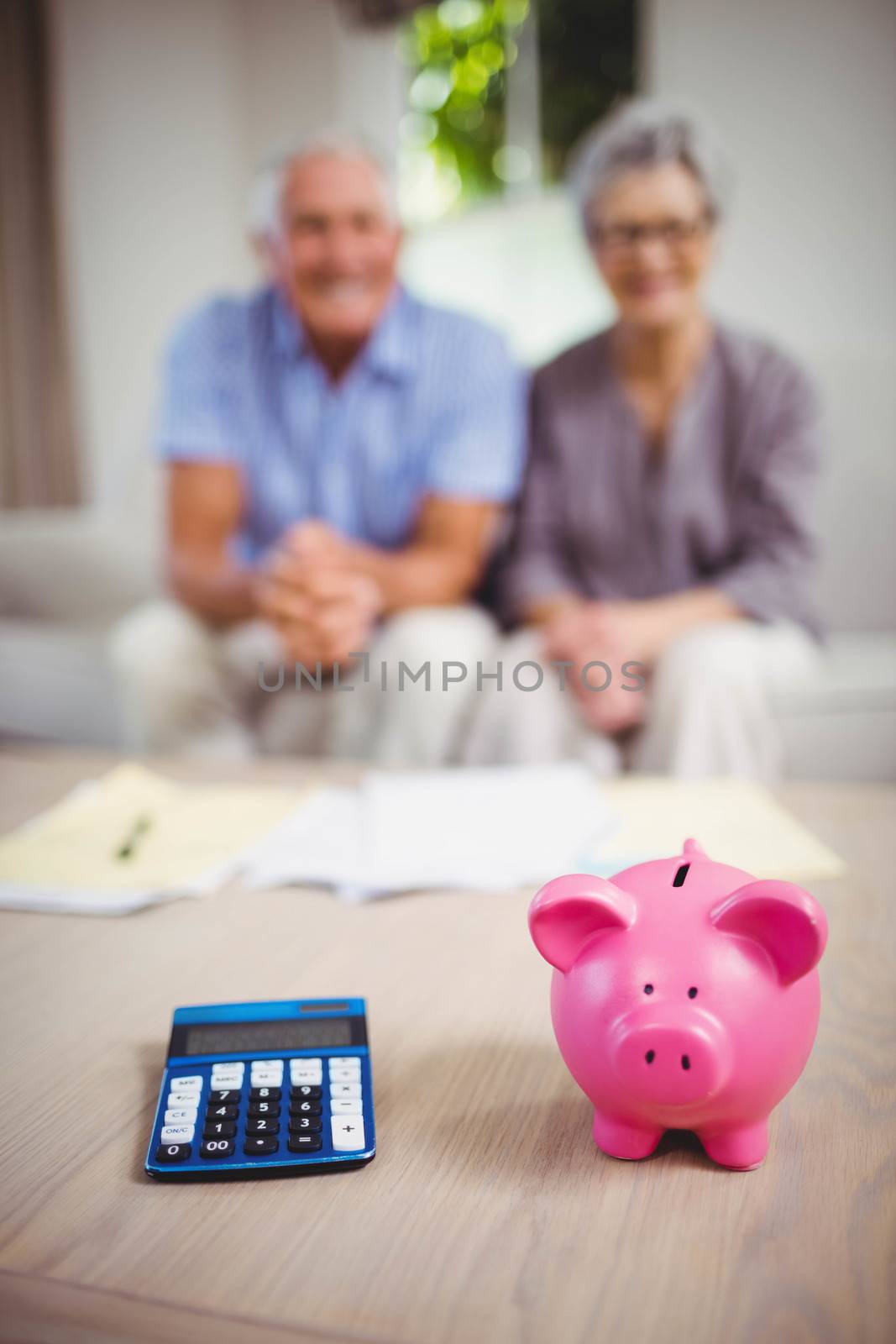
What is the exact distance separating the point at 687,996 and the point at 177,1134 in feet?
0.65

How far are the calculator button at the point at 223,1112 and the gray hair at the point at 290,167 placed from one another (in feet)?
4.81

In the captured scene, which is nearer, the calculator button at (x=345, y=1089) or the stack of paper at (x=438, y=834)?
the calculator button at (x=345, y=1089)

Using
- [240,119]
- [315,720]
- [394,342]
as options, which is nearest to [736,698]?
[315,720]

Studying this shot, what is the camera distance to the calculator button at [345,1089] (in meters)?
0.40

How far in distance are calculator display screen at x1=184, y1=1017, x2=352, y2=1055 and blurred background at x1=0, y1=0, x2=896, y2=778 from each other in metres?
0.99

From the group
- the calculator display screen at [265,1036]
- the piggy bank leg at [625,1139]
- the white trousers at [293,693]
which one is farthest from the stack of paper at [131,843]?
the white trousers at [293,693]

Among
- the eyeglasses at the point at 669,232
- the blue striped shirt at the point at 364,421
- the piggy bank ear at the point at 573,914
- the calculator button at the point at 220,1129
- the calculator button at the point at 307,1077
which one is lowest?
the calculator button at the point at 307,1077

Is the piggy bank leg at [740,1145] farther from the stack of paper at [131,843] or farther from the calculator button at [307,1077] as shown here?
the stack of paper at [131,843]

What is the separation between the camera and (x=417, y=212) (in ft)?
5.18

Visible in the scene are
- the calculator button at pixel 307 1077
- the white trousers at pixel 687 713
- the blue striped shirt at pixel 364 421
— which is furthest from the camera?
the blue striped shirt at pixel 364 421

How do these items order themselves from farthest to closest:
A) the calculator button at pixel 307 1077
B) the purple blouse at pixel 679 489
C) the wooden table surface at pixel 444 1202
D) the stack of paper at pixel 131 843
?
the purple blouse at pixel 679 489
the stack of paper at pixel 131 843
the calculator button at pixel 307 1077
the wooden table surface at pixel 444 1202

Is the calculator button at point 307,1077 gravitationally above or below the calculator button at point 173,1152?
below

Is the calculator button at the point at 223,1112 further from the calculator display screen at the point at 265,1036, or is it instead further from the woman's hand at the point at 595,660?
the woman's hand at the point at 595,660

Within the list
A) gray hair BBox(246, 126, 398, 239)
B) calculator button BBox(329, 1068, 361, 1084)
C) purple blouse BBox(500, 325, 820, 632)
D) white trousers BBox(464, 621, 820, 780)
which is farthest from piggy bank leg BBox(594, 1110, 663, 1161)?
gray hair BBox(246, 126, 398, 239)
